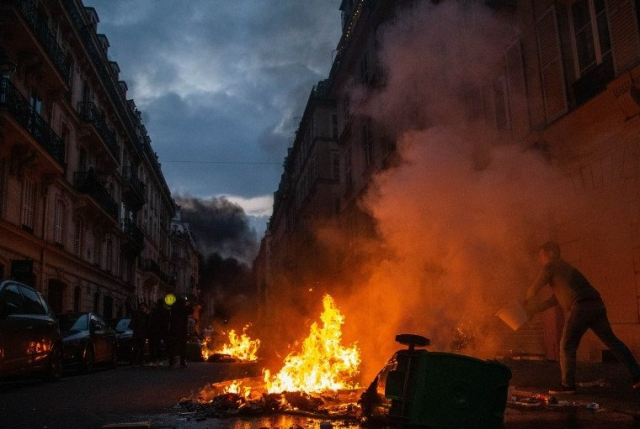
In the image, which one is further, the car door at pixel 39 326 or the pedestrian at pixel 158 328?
the pedestrian at pixel 158 328

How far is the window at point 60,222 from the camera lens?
21500 millimetres

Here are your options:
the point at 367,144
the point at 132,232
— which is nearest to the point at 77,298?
the point at 132,232

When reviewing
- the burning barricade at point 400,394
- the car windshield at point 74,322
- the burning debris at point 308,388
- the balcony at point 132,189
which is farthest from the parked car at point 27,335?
the balcony at point 132,189

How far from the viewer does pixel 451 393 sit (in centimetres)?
375

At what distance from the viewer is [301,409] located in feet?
17.4

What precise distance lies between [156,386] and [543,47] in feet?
29.4

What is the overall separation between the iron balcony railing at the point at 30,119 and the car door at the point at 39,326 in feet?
28.3

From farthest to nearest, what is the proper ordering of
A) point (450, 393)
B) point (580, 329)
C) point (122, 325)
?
point (122, 325) → point (580, 329) → point (450, 393)

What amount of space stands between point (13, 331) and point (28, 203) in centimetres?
1261

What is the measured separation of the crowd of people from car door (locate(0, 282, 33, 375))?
15.3ft

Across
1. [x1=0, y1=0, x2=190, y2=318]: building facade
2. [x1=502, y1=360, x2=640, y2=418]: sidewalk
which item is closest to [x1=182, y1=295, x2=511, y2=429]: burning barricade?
[x1=502, y1=360, x2=640, y2=418]: sidewalk

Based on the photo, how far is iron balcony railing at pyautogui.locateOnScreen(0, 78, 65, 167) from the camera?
53.0 ft

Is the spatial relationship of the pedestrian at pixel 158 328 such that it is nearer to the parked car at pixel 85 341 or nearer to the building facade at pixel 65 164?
the parked car at pixel 85 341

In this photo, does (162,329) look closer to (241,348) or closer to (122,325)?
(122,325)
